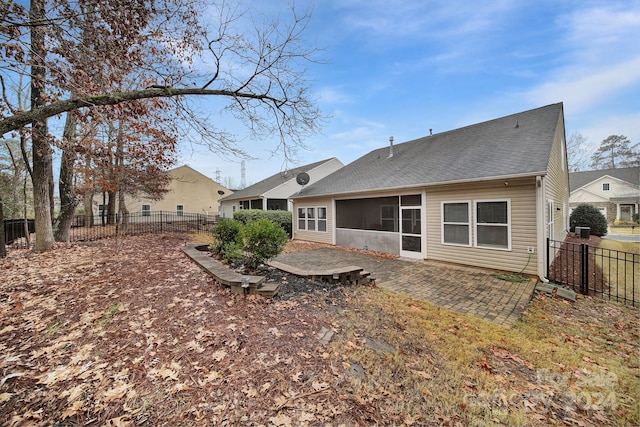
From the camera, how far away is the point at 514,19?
7.07 metres

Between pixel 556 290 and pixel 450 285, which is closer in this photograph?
pixel 556 290

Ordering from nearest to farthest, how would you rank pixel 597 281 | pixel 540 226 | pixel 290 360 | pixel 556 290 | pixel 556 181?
pixel 290 360 < pixel 556 290 < pixel 540 226 < pixel 597 281 < pixel 556 181

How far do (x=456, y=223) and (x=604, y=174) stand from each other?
36.4 m

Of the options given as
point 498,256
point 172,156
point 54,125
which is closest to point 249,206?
point 172,156

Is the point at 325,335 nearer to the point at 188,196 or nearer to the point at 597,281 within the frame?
the point at 597,281

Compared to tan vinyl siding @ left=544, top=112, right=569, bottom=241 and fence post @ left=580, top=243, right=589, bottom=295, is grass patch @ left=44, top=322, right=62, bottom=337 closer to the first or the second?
fence post @ left=580, top=243, right=589, bottom=295

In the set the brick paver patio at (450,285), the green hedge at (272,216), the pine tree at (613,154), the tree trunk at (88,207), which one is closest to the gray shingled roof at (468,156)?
the brick paver patio at (450,285)

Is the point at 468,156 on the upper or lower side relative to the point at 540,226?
upper

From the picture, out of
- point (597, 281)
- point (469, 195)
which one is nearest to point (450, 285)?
point (469, 195)

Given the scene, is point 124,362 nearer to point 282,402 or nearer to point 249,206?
point 282,402

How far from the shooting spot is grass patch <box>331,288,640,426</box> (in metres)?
2.31

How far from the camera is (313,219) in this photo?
45.2 ft

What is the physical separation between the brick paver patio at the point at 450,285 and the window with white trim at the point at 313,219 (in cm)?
411

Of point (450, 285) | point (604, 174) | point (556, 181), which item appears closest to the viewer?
point (450, 285)
